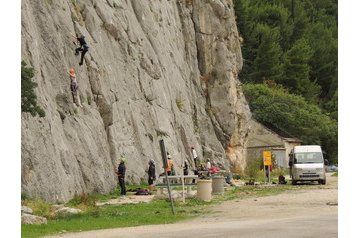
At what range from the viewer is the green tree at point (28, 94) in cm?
2509

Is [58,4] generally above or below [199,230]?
above

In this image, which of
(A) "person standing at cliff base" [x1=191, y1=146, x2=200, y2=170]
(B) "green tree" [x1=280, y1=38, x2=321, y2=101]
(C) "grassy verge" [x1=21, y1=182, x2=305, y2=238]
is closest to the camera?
(C) "grassy verge" [x1=21, y1=182, x2=305, y2=238]

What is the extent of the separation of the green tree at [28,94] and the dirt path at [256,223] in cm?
716

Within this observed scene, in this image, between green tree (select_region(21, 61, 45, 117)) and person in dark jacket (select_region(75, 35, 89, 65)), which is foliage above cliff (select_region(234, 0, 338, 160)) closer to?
person in dark jacket (select_region(75, 35, 89, 65))

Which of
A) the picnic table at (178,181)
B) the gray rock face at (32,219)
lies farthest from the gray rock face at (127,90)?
the gray rock face at (32,219)

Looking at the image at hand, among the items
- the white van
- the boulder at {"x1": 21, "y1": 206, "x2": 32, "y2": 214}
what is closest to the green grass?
the boulder at {"x1": 21, "y1": 206, "x2": 32, "y2": 214}

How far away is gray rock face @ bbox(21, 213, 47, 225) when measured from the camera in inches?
778

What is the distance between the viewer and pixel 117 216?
2261cm

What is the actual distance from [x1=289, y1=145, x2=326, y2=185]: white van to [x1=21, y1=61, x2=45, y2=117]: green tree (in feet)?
70.6

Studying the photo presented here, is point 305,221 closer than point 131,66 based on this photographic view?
Yes
